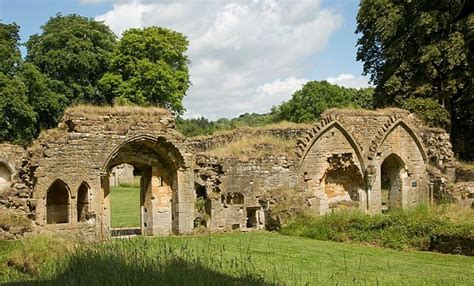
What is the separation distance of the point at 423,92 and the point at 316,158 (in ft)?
31.3

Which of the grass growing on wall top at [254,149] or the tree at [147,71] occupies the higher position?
the tree at [147,71]

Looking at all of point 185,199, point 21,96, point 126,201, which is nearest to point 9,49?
point 21,96

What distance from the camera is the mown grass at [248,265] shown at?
820 cm

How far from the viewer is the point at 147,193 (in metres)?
21.9

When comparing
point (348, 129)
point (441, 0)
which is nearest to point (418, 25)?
point (441, 0)

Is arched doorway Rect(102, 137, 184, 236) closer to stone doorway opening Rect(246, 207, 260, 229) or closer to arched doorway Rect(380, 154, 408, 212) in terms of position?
stone doorway opening Rect(246, 207, 260, 229)

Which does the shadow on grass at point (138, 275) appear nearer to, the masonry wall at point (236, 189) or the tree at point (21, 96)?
the masonry wall at point (236, 189)

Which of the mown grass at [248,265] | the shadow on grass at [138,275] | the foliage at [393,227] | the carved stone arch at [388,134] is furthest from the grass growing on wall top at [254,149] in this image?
the shadow on grass at [138,275]

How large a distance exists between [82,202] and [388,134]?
42.9 feet

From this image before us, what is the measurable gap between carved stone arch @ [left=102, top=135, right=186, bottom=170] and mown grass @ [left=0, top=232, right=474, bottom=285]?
2.97 metres

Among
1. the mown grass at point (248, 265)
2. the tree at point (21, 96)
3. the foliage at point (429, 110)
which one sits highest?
the tree at point (21, 96)

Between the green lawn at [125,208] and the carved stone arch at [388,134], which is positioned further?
the carved stone arch at [388,134]

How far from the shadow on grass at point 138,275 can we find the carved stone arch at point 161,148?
10.9 m

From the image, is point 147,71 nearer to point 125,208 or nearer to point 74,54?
point 74,54
